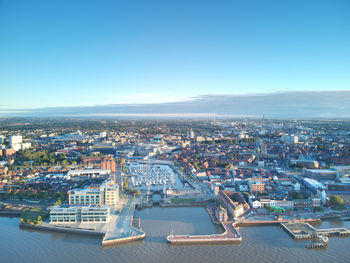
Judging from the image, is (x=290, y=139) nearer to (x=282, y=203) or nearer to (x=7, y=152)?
(x=282, y=203)

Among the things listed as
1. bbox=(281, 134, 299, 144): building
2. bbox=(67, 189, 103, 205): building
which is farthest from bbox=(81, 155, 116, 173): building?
bbox=(281, 134, 299, 144): building

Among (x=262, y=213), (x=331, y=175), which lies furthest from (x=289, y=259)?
(x=331, y=175)

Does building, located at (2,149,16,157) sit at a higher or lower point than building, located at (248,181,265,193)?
higher

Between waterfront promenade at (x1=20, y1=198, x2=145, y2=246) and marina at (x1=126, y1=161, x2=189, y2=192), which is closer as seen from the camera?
waterfront promenade at (x1=20, y1=198, x2=145, y2=246)

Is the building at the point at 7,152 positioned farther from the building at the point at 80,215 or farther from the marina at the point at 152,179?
the building at the point at 80,215

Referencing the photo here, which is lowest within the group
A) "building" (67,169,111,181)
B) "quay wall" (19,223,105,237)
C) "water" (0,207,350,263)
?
"water" (0,207,350,263)

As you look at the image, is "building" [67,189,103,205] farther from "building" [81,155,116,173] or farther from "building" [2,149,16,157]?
"building" [2,149,16,157]

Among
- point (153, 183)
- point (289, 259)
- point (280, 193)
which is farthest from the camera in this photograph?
point (153, 183)

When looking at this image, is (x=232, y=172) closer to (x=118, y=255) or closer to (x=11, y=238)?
(x=118, y=255)
